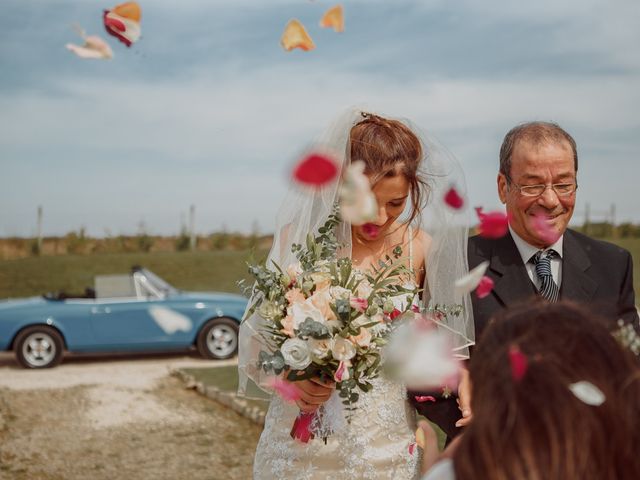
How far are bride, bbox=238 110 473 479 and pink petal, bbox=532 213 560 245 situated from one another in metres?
0.41

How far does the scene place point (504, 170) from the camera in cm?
344

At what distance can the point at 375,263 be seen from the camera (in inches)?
148

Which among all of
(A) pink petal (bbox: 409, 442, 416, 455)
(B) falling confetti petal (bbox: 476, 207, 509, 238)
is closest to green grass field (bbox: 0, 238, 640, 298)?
(A) pink petal (bbox: 409, 442, 416, 455)

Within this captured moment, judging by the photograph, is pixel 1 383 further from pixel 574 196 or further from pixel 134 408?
pixel 574 196

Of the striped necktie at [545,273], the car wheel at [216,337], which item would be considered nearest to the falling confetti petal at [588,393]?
the striped necktie at [545,273]

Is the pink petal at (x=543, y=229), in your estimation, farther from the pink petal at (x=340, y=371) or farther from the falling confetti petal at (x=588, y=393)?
the falling confetti petal at (x=588, y=393)

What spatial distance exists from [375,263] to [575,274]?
0.84m

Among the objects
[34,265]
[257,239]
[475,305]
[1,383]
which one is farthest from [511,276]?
[257,239]

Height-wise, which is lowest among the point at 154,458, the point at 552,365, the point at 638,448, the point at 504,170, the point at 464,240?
the point at 154,458

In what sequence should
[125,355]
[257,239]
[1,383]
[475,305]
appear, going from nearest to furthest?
[475,305] < [1,383] < [125,355] < [257,239]

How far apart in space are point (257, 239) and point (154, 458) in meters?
19.8

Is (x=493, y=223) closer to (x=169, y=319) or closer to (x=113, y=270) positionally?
(x=169, y=319)

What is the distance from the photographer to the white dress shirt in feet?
11.6

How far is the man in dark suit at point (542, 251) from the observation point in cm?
330
